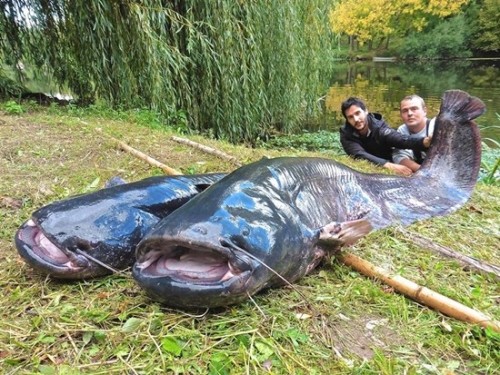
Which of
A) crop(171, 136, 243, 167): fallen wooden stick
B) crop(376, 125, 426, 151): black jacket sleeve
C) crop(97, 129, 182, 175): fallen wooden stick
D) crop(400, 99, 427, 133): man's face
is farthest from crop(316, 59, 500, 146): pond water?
crop(97, 129, 182, 175): fallen wooden stick

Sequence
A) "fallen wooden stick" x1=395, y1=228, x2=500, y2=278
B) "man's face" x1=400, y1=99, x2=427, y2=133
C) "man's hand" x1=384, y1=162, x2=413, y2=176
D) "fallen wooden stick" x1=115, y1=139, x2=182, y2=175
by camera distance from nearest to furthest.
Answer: "fallen wooden stick" x1=395, y1=228, x2=500, y2=278
"fallen wooden stick" x1=115, y1=139, x2=182, y2=175
"man's hand" x1=384, y1=162, x2=413, y2=176
"man's face" x1=400, y1=99, x2=427, y2=133

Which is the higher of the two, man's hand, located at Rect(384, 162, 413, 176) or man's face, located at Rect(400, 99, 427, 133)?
man's face, located at Rect(400, 99, 427, 133)

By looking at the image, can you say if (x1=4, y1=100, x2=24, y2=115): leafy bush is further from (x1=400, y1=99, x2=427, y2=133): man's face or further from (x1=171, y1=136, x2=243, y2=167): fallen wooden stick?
(x1=400, y1=99, x2=427, y2=133): man's face

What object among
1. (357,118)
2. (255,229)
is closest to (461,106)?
(357,118)

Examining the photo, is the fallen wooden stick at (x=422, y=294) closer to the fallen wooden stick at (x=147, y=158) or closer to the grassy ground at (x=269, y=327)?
the grassy ground at (x=269, y=327)

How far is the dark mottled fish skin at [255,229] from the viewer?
6.07ft

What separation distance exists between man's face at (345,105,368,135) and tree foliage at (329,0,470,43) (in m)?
36.9

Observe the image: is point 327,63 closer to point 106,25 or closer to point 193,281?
point 106,25

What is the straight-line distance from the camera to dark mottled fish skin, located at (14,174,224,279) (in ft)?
7.16

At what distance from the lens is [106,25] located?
21.6 ft

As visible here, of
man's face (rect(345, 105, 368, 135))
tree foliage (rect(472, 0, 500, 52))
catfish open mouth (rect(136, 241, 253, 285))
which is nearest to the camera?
catfish open mouth (rect(136, 241, 253, 285))

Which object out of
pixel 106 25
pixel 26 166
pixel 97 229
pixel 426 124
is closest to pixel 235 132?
pixel 106 25

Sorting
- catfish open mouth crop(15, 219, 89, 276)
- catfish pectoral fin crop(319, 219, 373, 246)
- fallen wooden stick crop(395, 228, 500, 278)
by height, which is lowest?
fallen wooden stick crop(395, 228, 500, 278)

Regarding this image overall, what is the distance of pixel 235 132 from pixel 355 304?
6.05 metres
